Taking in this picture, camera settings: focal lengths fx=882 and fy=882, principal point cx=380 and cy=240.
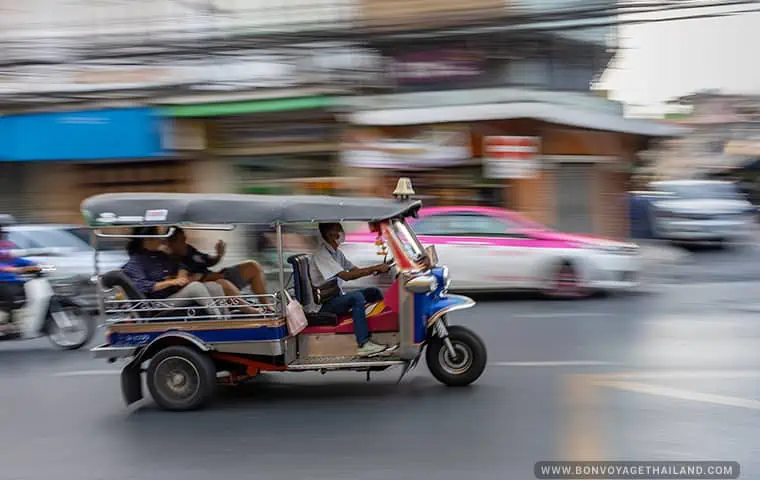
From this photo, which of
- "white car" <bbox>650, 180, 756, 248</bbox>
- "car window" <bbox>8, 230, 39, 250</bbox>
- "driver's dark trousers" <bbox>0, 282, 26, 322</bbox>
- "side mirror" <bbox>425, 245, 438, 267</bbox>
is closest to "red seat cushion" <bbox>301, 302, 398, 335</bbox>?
"side mirror" <bbox>425, 245, 438, 267</bbox>

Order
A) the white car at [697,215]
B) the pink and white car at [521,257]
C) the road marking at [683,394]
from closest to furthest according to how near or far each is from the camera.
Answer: the road marking at [683,394] < the pink and white car at [521,257] < the white car at [697,215]

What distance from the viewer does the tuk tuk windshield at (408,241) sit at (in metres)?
7.88

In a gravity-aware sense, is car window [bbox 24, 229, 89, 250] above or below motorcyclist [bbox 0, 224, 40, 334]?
above

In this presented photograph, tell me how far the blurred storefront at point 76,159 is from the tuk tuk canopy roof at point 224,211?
1237cm

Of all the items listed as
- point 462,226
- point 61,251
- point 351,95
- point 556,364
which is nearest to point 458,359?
point 556,364

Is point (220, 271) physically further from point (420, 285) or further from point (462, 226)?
point (462, 226)

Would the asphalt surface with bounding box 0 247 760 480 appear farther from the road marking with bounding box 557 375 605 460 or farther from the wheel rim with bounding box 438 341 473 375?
the wheel rim with bounding box 438 341 473 375

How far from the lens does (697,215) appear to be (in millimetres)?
22578

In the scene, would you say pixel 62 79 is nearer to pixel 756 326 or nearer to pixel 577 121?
pixel 577 121

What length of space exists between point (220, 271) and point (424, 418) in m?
2.51

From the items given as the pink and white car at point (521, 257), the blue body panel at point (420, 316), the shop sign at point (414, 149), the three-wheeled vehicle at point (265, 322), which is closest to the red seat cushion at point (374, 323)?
the three-wheeled vehicle at point (265, 322)

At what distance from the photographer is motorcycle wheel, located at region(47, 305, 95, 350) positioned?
11.4 m

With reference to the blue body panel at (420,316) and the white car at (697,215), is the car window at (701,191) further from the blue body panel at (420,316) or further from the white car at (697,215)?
the blue body panel at (420,316)

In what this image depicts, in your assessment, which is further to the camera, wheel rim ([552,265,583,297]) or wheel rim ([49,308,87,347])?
wheel rim ([552,265,583,297])
